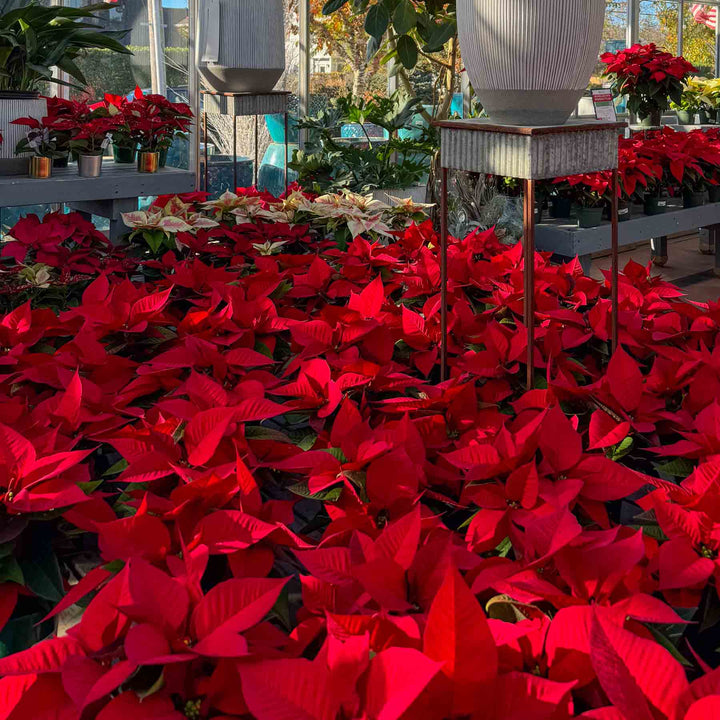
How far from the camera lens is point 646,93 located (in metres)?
4.54

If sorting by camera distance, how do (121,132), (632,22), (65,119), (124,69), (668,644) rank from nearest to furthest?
(668,644) < (65,119) < (121,132) < (124,69) < (632,22)

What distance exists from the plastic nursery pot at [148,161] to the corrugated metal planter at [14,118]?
33cm

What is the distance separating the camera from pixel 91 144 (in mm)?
2512

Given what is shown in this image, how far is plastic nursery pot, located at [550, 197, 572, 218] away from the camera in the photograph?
318 cm

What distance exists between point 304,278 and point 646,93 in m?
3.81

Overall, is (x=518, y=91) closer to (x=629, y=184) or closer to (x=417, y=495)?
(x=417, y=495)

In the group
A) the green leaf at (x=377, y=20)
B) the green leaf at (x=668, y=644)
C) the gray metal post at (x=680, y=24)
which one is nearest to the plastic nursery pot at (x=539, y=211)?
the green leaf at (x=377, y=20)

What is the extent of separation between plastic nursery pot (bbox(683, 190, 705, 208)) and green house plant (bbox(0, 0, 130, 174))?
2.58 metres

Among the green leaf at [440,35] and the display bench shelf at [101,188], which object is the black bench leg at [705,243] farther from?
the display bench shelf at [101,188]

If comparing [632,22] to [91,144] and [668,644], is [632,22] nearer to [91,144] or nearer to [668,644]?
[91,144]

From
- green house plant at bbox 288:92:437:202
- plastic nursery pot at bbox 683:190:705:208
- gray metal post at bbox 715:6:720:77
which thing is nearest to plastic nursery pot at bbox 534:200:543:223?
green house plant at bbox 288:92:437:202

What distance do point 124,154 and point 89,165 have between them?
0.39 m

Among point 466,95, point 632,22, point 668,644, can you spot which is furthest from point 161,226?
point 632,22

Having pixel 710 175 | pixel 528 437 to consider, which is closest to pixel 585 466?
pixel 528 437
